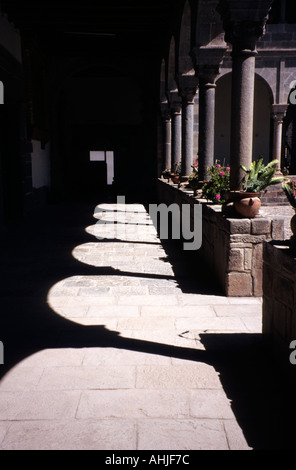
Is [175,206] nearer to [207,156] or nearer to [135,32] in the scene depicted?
[207,156]

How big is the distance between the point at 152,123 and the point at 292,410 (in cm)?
1258

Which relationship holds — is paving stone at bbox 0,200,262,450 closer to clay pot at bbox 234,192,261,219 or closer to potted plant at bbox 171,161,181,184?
clay pot at bbox 234,192,261,219

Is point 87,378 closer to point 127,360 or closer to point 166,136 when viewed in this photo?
point 127,360

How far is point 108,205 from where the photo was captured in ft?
40.0

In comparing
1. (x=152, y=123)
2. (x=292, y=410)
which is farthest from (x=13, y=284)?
(x=152, y=123)

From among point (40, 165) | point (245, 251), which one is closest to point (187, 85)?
point (245, 251)

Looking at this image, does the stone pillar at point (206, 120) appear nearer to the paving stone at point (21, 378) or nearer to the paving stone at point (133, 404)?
the paving stone at point (21, 378)

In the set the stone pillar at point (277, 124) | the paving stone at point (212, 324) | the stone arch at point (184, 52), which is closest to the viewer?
the paving stone at point (212, 324)

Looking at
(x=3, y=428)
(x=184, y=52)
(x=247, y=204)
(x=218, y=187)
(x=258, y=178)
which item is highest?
(x=184, y=52)

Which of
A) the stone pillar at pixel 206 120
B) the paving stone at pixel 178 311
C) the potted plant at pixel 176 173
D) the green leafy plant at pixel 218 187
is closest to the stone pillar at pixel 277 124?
the potted plant at pixel 176 173

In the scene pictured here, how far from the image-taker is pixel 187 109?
25.7 ft

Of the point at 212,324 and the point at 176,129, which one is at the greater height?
the point at 176,129

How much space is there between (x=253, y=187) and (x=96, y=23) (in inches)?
261

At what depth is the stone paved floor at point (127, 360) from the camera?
2.04 m
